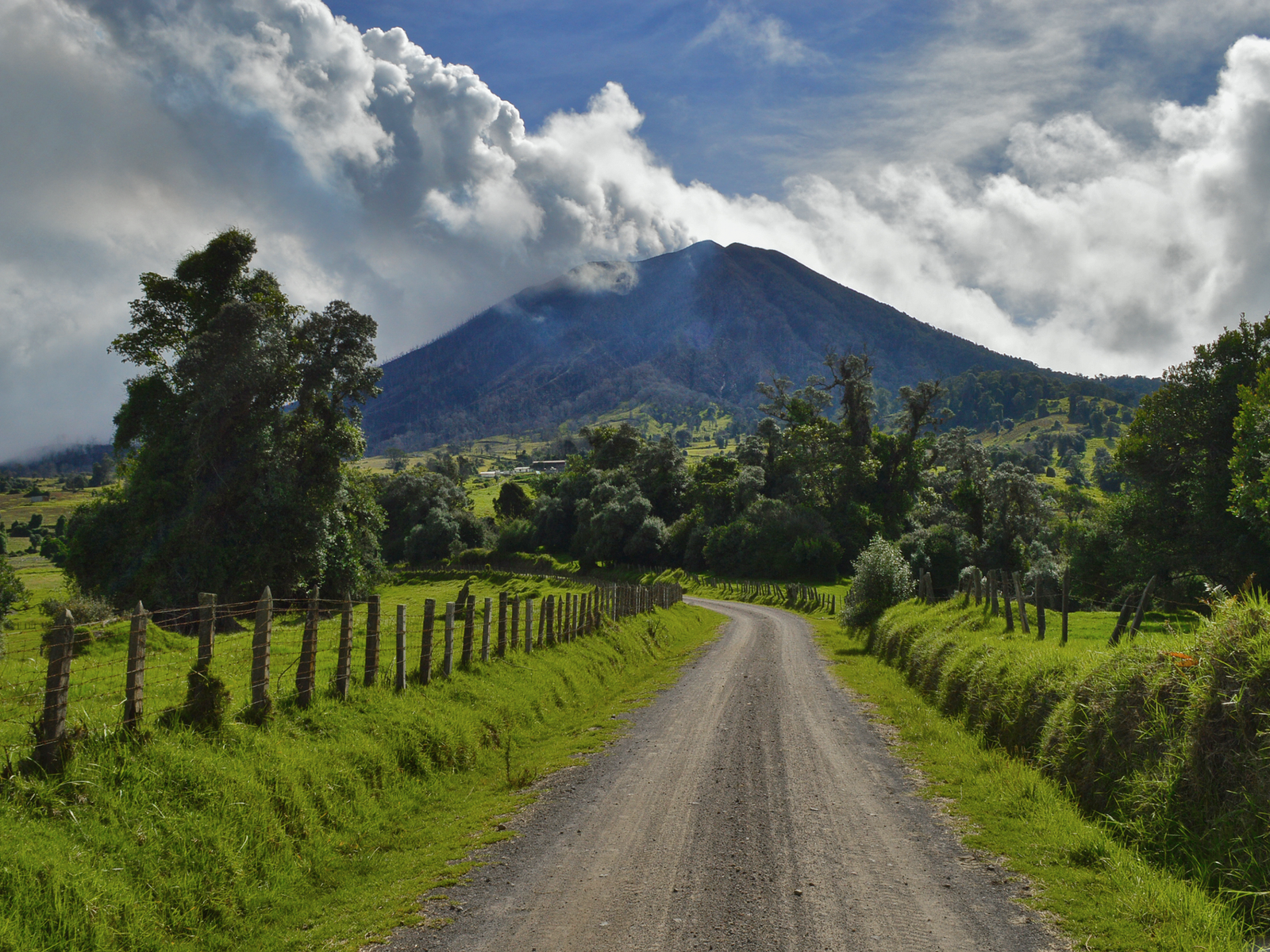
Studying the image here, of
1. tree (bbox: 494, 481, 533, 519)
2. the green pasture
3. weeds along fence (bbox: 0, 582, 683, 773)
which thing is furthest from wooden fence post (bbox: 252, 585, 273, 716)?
tree (bbox: 494, 481, 533, 519)

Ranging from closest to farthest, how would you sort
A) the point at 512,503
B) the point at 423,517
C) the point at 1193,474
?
the point at 1193,474 < the point at 423,517 < the point at 512,503

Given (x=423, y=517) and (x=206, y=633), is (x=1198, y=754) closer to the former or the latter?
(x=206, y=633)

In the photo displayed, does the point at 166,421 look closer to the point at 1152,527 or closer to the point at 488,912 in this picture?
the point at 488,912

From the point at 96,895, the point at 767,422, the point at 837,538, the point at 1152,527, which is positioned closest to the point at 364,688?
the point at 96,895

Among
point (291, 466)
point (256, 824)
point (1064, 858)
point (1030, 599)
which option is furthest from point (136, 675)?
point (291, 466)

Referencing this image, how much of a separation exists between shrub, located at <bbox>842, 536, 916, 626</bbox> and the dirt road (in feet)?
67.7

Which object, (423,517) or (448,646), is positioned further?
(423,517)

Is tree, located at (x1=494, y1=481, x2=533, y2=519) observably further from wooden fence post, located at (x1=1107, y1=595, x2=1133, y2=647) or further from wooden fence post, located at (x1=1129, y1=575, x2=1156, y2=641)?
wooden fence post, located at (x1=1129, y1=575, x2=1156, y2=641)

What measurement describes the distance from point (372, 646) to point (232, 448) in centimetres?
2635

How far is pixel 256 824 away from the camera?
7.97 m

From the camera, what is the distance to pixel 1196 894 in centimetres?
655

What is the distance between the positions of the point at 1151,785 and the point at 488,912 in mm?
7382

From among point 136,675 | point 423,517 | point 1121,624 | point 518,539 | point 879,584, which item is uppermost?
point 423,517

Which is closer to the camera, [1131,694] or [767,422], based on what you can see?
[1131,694]
